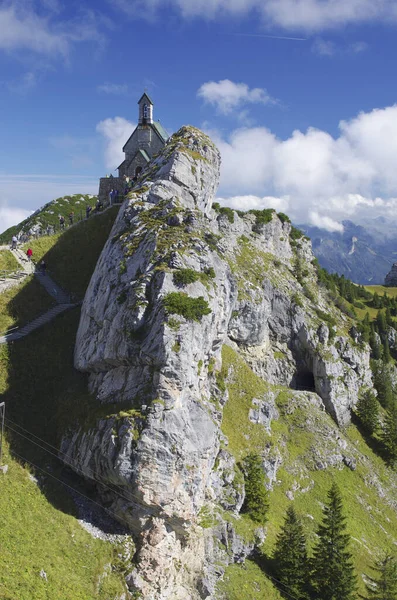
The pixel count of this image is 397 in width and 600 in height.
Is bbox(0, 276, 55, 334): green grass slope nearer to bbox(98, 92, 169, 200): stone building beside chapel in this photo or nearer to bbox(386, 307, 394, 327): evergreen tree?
bbox(98, 92, 169, 200): stone building beside chapel

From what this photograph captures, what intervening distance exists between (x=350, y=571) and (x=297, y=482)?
1592cm

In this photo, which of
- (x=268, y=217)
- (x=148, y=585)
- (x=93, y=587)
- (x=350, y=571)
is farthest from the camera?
(x=268, y=217)

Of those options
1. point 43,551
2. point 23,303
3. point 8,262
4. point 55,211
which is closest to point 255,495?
point 43,551

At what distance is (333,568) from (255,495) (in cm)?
936

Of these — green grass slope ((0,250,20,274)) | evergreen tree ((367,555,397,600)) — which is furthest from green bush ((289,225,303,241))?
evergreen tree ((367,555,397,600))

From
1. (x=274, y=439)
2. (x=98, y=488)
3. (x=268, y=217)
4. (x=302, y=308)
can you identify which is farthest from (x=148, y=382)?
(x=268, y=217)

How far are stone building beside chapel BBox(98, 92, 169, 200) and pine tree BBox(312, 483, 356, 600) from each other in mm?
57252

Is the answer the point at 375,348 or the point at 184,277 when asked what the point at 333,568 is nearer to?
the point at 184,277

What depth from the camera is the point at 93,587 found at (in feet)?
88.8

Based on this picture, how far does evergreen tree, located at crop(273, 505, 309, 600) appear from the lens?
122 ft

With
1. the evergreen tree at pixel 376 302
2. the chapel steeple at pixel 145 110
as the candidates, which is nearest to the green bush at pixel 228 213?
the chapel steeple at pixel 145 110

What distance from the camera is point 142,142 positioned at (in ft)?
235

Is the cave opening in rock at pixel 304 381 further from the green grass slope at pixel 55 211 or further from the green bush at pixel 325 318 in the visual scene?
the green grass slope at pixel 55 211

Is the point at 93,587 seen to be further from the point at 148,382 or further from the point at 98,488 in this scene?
the point at 148,382
